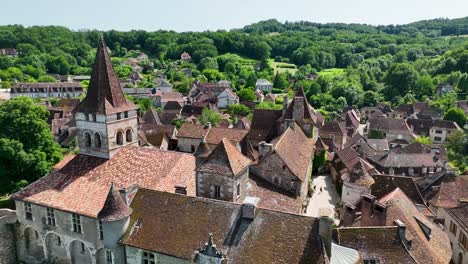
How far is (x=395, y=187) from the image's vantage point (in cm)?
3838

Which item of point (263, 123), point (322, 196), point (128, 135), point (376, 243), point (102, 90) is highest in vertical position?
point (102, 90)

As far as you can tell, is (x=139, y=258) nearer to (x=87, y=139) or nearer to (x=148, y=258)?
(x=148, y=258)

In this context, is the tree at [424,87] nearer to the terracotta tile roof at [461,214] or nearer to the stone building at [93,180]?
the terracotta tile roof at [461,214]

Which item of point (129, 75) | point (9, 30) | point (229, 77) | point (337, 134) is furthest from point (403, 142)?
point (9, 30)

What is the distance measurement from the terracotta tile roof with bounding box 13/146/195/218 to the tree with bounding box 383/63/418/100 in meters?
126

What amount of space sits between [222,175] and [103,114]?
468 inches

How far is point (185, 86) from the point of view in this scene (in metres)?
145

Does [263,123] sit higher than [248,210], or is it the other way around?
[248,210]

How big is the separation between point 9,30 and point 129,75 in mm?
88878

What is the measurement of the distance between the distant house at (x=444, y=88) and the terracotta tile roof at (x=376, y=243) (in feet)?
411

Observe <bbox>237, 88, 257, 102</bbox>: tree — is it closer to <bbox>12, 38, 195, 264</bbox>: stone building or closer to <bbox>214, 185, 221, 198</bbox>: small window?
<bbox>12, 38, 195, 264</bbox>: stone building

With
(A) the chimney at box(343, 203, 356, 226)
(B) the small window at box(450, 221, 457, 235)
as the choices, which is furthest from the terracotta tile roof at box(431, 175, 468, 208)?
(A) the chimney at box(343, 203, 356, 226)

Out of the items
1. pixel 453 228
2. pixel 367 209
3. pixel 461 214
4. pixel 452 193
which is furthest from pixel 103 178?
pixel 452 193

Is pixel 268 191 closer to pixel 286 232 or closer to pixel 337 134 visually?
pixel 286 232
